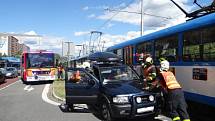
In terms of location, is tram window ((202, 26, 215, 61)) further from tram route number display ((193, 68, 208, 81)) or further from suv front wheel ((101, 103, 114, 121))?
suv front wheel ((101, 103, 114, 121))

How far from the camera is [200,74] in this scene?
991 centimetres

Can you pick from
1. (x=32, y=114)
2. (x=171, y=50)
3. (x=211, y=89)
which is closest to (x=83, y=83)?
(x=32, y=114)

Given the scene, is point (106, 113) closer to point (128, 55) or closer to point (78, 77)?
point (78, 77)

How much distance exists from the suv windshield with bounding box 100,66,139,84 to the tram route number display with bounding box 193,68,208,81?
195cm

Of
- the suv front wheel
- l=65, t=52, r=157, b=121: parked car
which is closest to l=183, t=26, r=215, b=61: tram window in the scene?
l=65, t=52, r=157, b=121: parked car

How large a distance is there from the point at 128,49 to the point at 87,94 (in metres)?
7.76

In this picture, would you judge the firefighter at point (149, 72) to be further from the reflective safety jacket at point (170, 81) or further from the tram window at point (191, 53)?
the reflective safety jacket at point (170, 81)

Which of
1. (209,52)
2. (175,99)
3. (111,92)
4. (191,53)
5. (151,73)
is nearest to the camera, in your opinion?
(175,99)

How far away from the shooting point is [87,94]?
36.7 ft

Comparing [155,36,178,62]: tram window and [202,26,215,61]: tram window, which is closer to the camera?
[202,26,215,61]: tram window

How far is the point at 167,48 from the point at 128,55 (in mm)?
6377

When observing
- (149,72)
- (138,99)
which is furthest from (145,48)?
(138,99)

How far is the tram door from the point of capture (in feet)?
59.2

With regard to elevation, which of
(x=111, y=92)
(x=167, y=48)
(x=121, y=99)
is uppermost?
(x=167, y=48)
